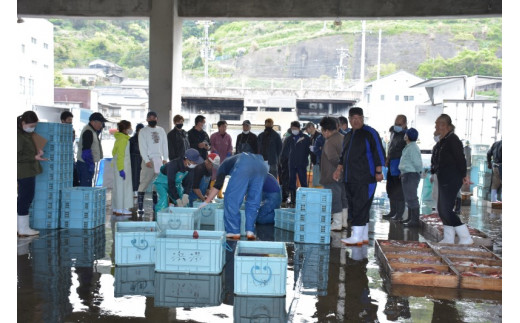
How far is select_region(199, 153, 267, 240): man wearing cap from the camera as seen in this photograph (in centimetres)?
669

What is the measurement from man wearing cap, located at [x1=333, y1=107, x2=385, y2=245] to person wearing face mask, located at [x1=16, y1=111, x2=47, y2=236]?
3.97 m

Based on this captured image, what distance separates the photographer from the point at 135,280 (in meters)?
5.12

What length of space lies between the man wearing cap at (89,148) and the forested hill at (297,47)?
46.3 meters

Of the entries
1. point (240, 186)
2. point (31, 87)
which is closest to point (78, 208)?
point (240, 186)

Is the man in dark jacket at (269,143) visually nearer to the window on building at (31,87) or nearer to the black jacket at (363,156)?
the black jacket at (363,156)

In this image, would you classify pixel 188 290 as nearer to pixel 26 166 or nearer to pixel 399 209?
pixel 26 166

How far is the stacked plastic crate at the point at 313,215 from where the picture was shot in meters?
6.95

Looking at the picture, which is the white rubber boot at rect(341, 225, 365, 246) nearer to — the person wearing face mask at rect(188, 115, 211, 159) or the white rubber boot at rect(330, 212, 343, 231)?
the white rubber boot at rect(330, 212, 343, 231)

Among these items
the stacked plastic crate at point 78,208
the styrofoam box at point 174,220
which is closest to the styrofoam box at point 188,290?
the styrofoam box at point 174,220

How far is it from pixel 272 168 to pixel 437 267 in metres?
6.14

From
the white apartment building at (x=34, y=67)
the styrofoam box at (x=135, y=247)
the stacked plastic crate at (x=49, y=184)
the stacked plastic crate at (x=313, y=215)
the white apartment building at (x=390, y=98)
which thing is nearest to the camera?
the styrofoam box at (x=135, y=247)

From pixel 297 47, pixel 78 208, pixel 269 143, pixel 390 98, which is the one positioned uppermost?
pixel 297 47

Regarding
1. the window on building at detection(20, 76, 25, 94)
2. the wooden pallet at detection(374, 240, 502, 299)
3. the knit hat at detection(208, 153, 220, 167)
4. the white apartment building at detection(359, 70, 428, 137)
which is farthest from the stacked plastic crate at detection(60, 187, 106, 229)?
the white apartment building at detection(359, 70, 428, 137)

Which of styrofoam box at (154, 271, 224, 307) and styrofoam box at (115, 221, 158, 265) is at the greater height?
styrofoam box at (115, 221, 158, 265)
